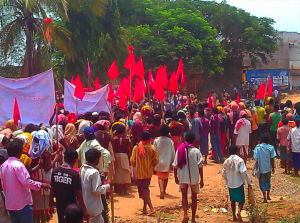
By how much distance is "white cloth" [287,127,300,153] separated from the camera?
1074 centimetres

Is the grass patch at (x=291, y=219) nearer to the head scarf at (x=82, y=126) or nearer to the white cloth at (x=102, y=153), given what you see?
the white cloth at (x=102, y=153)

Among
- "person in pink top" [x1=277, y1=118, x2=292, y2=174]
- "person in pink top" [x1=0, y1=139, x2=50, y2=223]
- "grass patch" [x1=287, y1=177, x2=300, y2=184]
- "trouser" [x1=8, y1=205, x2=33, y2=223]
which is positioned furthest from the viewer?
"person in pink top" [x1=277, y1=118, x2=292, y2=174]

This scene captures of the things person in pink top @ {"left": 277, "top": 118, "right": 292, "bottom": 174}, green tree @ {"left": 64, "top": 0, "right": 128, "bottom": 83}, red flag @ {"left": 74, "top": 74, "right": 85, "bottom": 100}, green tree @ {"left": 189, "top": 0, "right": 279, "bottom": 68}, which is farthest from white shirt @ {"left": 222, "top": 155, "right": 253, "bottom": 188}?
green tree @ {"left": 189, "top": 0, "right": 279, "bottom": 68}

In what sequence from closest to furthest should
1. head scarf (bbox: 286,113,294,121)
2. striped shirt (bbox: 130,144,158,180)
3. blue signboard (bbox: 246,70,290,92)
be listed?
1. striped shirt (bbox: 130,144,158,180)
2. head scarf (bbox: 286,113,294,121)
3. blue signboard (bbox: 246,70,290,92)

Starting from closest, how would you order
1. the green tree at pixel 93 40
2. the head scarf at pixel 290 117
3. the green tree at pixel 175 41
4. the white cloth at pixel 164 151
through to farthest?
the white cloth at pixel 164 151, the head scarf at pixel 290 117, the green tree at pixel 93 40, the green tree at pixel 175 41

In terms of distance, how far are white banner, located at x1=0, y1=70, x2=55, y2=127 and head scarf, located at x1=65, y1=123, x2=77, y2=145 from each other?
1.07 m

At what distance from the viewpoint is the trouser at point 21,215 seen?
536 centimetres

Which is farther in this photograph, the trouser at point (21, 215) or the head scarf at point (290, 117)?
the head scarf at point (290, 117)

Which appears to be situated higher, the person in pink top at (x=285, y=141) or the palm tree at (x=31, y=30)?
the palm tree at (x=31, y=30)

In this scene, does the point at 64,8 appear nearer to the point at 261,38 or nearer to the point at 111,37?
the point at 111,37

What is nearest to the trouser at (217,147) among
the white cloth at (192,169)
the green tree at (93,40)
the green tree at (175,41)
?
the white cloth at (192,169)

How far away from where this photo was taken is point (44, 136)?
627 cm

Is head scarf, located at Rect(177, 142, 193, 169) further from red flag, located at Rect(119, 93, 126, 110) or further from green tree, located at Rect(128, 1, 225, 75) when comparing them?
green tree, located at Rect(128, 1, 225, 75)

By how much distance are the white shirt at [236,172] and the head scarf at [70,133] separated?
3.31 m
